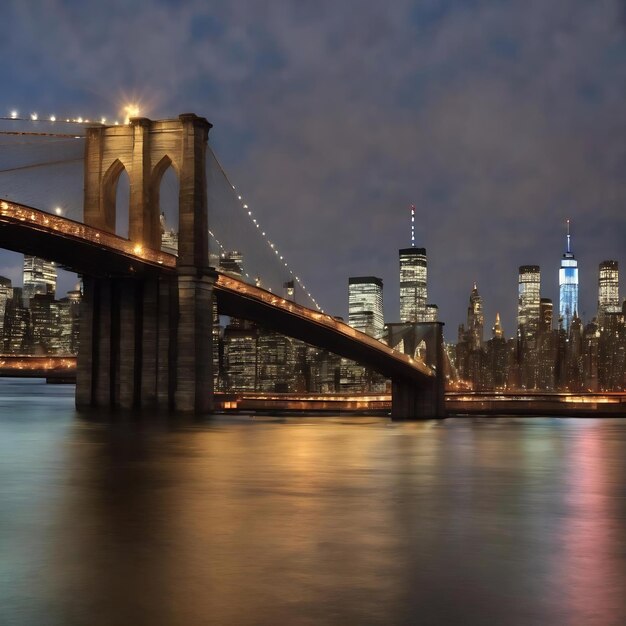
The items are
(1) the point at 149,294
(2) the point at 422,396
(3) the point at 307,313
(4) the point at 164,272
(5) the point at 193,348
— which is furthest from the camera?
(2) the point at 422,396

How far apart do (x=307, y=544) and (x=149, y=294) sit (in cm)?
4097

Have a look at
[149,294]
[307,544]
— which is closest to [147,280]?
[149,294]

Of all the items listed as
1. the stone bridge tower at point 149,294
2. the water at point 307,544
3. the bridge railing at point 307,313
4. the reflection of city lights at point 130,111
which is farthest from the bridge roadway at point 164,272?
the water at point 307,544

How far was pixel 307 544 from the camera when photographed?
8.05 m

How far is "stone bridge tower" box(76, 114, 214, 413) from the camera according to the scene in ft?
155

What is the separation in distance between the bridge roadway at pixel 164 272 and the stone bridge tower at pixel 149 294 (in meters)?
1.44

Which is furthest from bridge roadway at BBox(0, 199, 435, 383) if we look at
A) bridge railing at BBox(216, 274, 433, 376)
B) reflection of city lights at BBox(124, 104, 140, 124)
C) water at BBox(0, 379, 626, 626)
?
water at BBox(0, 379, 626, 626)

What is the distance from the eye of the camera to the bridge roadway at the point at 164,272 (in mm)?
39281

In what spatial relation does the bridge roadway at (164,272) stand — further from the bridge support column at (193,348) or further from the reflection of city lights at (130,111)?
the reflection of city lights at (130,111)

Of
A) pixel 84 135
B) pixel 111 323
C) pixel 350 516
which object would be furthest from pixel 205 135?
pixel 350 516

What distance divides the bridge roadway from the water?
2350 centimetres

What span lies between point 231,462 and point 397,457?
13.8ft

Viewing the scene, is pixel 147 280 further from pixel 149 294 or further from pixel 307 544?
pixel 307 544

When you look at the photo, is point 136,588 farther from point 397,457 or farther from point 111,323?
point 111,323
